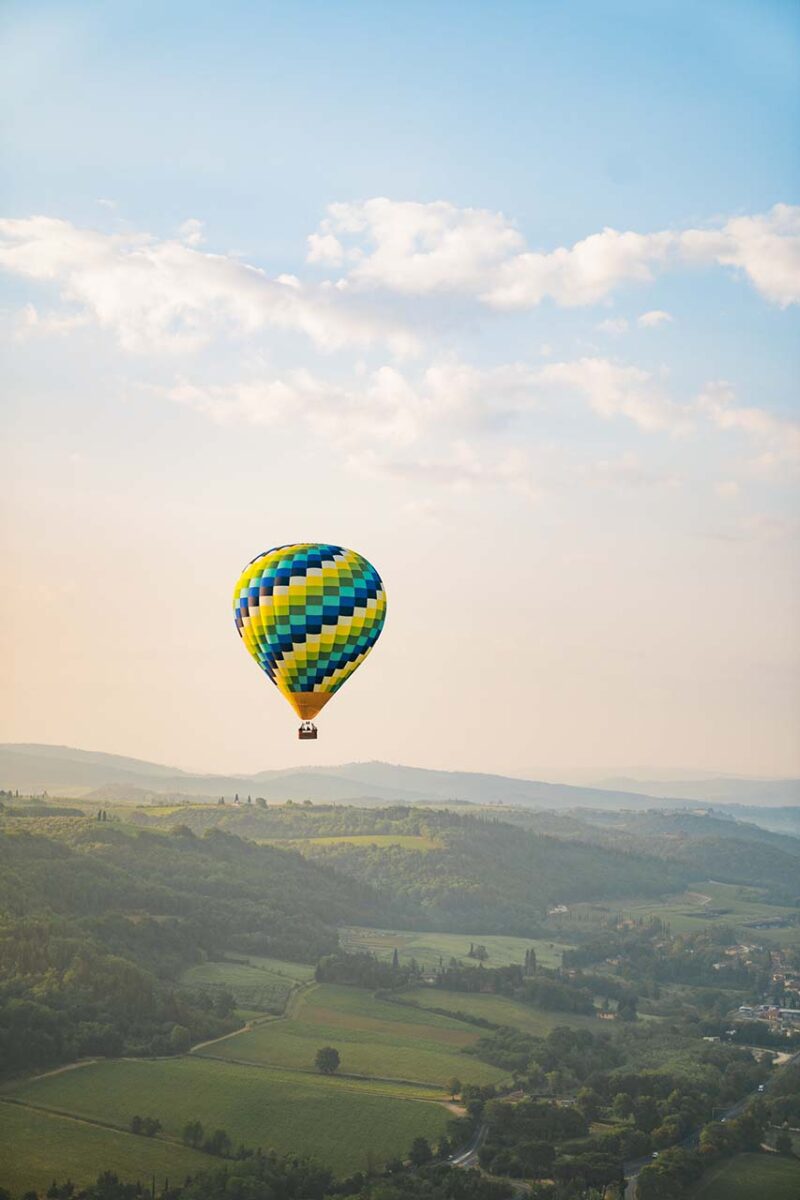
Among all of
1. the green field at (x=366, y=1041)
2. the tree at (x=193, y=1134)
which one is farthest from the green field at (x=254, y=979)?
the tree at (x=193, y=1134)

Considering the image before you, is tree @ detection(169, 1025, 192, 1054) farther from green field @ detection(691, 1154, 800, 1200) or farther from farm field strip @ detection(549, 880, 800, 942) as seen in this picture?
farm field strip @ detection(549, 880, 800, 942)

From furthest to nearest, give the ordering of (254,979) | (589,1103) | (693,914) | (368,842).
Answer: (368,842) < (693,914) < (254,979) < (589,1103)

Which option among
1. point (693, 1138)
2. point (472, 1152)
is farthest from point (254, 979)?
point (693, 1138)

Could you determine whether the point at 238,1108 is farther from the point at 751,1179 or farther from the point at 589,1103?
the point at 751,1179

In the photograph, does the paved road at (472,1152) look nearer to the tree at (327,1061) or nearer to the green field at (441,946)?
the tree at (327,1061)

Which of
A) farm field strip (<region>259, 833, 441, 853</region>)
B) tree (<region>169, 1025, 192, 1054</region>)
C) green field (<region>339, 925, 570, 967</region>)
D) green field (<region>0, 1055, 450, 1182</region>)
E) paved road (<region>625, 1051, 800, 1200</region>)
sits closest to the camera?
paved road (<region>625, 1051, 800, 1200</region>)

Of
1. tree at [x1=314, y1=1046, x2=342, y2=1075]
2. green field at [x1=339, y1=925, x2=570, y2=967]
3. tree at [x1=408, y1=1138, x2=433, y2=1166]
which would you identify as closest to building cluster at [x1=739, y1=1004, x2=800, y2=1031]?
green field at [x1=339, y1=925, x2=570, y2=967]
